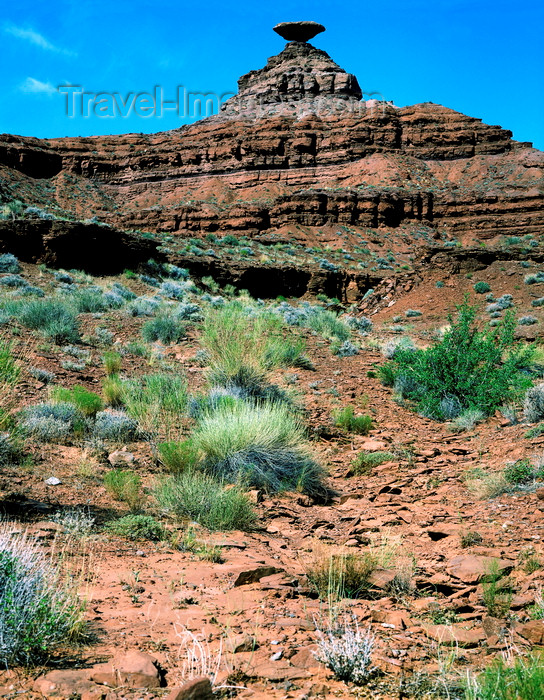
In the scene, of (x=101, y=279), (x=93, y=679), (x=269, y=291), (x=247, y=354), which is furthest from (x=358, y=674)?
(x=269, y=291)

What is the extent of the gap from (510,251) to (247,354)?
22.1m

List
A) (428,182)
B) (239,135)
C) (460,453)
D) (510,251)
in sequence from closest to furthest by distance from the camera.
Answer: (460,453)
(510,251)
(428,182)
(239,135)

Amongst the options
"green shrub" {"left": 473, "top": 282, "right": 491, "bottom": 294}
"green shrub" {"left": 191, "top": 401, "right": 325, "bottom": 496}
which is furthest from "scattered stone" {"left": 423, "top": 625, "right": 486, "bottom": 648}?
"green shrub" {"left": 473, "top": 282, "right": 491, "bottom": 294}

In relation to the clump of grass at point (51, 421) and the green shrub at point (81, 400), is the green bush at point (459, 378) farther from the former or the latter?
the clump of grass at point (51, 421)

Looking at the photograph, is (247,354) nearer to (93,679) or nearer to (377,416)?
(377,416)

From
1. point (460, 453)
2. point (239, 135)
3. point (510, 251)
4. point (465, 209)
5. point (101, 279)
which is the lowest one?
point (460, 453)

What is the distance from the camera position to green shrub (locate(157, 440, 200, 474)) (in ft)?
19.4

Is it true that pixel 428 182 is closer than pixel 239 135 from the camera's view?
Yes

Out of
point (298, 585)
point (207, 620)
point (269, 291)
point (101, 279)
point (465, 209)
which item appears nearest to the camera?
point (207, 620)

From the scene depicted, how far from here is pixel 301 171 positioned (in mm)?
60562

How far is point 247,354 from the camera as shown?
8.81 meters

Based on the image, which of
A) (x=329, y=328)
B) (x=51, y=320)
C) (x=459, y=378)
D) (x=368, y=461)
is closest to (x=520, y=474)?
(x=368, y=461)

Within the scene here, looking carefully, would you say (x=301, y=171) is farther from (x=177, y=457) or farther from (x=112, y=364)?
(x=177, y=457)

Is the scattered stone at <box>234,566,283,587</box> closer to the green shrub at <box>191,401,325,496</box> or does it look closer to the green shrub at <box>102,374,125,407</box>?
the green shrub at <box>191,401,325,496</box>
